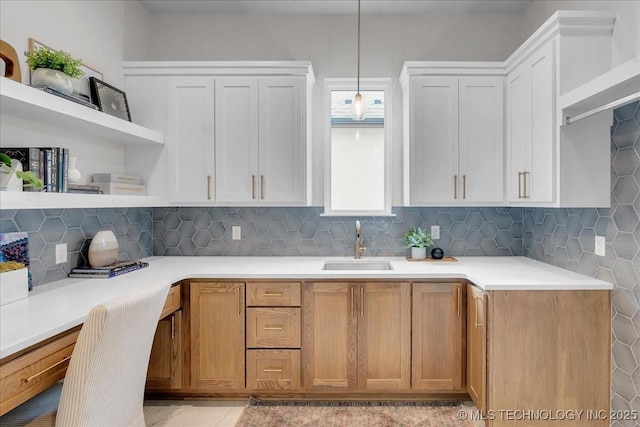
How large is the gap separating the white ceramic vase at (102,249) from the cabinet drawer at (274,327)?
96 cm

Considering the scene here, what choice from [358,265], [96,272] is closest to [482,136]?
[358,265]

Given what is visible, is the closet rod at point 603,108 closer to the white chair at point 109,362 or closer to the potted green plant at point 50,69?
the white chair at point 109,362

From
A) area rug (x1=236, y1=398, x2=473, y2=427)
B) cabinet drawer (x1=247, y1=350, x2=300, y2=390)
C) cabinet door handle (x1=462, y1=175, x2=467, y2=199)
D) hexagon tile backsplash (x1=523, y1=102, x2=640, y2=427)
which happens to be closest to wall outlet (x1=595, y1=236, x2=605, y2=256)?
hexagon tile backsplash (x1=523, y1=102, x2=640, y2=427)

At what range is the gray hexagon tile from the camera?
76.6 inches

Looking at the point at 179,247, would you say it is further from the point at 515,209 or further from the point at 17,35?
the point at 515,209

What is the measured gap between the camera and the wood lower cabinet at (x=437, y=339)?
2.38 m

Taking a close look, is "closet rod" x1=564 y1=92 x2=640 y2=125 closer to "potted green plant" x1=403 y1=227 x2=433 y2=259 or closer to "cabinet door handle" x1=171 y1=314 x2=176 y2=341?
"potted green plant" x1=403 y1=227 x2=433 y2=259

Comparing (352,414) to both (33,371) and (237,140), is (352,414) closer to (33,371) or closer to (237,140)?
(33,371)

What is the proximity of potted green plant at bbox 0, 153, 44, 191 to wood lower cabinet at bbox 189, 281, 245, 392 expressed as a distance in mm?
1067

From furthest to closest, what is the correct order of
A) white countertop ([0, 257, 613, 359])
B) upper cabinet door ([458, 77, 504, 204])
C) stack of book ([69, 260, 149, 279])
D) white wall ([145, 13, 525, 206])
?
white wall ([145, 13, 525, 206])
upper cabinet door ([458, 77, 504, 204])
stack of book ([69, 260, 149, 279])
white countertop ([0, 257, 613, 359])

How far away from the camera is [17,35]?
187cm

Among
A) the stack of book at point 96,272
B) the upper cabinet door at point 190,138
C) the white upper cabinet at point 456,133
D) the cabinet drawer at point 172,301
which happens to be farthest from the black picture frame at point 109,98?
the white upper cabinet at point 456,133

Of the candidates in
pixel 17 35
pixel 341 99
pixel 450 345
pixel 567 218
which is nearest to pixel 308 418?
pixel 450 345

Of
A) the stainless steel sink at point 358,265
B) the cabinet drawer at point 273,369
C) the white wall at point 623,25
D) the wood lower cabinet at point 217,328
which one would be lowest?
the cabinet drawer at point 273,369
